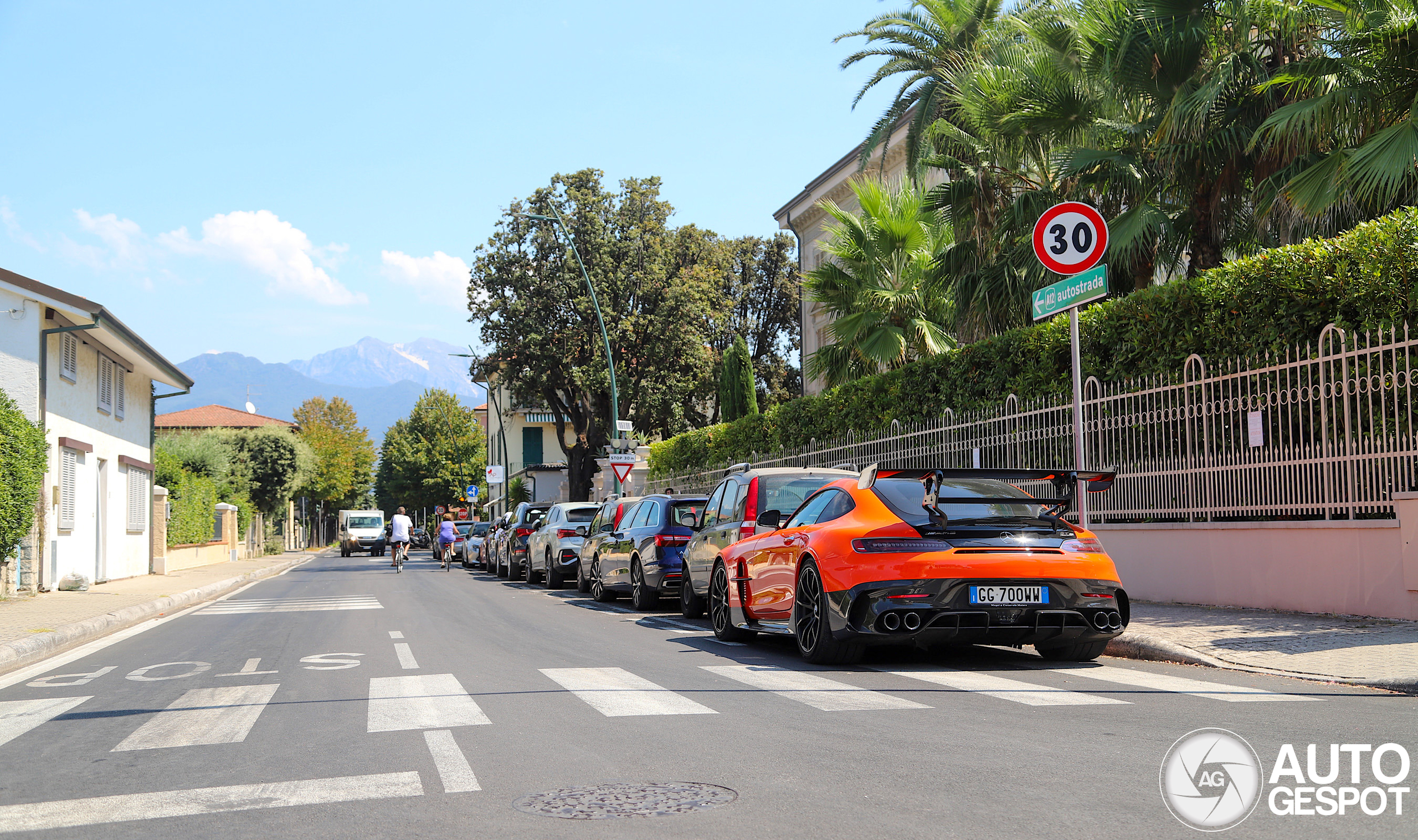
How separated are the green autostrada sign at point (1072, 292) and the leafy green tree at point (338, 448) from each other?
2948 inches

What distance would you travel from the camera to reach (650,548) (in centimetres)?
1595

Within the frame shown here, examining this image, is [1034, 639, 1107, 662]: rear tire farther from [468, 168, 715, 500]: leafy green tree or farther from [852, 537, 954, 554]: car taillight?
[468, 168, 715, 500]: leafy green tree

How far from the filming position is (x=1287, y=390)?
10.4 metres

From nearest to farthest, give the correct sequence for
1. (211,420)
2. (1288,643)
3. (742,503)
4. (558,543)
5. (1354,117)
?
(1288,643)
(1354,117)
(742,503)
(558,543)
(211,420)

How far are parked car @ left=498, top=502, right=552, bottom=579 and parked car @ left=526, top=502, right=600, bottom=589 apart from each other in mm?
1384

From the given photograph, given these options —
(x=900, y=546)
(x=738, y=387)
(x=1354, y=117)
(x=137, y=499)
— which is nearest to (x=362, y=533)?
(x=738, y=387)

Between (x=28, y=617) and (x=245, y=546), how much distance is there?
37.2 meters

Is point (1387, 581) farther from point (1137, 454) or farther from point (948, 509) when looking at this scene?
point (948, 509)

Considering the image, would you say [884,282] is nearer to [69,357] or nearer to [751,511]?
[751,511]

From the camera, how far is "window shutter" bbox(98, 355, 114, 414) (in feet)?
80.2

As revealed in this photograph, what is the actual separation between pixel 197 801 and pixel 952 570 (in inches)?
194

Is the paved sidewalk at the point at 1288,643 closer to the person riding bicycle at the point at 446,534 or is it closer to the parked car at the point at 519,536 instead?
the parked car at the point at 519,536

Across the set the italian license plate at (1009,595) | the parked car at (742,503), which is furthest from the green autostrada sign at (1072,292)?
the italian license plate at (1009,595)

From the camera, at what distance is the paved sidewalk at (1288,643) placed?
739 cm
